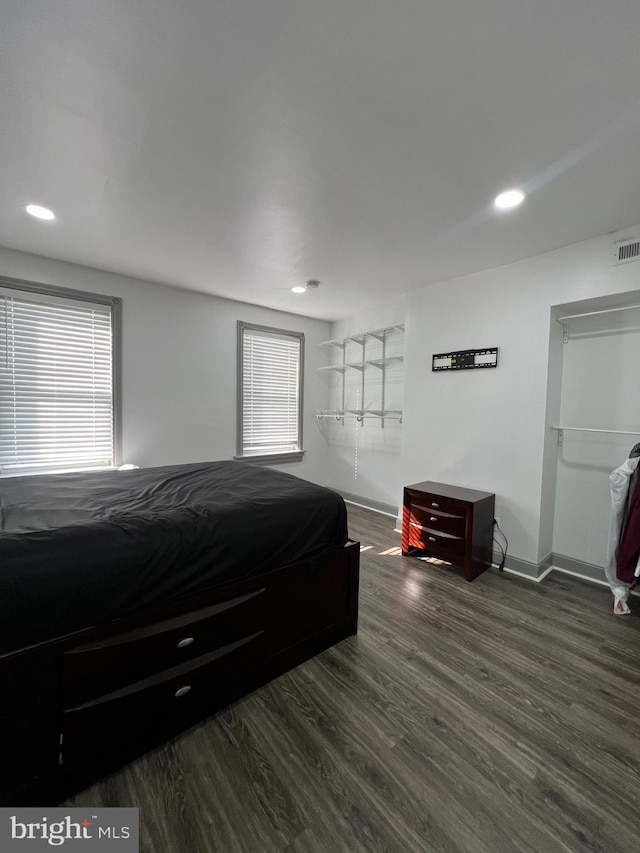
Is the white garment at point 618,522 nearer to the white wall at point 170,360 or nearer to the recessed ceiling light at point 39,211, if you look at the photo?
the white wall at point 170,360

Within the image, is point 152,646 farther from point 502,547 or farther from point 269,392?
point 269,392

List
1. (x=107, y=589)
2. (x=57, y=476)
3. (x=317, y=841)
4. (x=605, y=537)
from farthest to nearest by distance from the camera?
(x=605, y=537), (x=57, y=476), (x=107, y=589), (x=317, y=841)

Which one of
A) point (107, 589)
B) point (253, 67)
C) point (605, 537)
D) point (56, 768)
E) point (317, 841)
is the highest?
point (253, 67)

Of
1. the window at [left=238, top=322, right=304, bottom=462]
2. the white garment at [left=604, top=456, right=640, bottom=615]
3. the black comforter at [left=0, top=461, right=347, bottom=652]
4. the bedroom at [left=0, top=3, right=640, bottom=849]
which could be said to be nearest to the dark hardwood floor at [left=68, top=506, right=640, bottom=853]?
the white garment at [left=604, top=456, right=640, bottom=615]

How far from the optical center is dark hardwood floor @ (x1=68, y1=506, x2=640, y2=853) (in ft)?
3.80

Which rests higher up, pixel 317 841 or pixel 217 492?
pixel 217 492

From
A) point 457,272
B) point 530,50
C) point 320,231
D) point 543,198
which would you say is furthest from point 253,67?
point 457,272

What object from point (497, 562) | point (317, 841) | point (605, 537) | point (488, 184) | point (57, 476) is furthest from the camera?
point (497, 562)

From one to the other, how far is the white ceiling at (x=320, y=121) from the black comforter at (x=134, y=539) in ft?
5.70

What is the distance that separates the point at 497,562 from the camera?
314 centimetres

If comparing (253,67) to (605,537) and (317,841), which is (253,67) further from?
(605,537)

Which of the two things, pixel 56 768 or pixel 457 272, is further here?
pixel 457 272

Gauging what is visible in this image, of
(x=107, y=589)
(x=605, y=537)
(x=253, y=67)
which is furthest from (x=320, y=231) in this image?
(x=605, y=537)

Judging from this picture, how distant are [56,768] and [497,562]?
3134 mm
